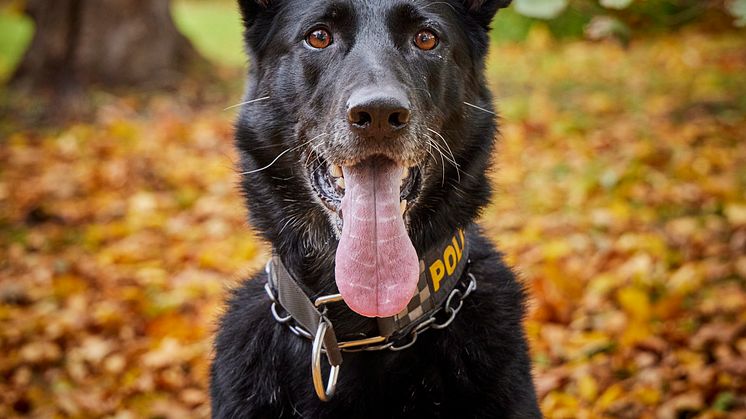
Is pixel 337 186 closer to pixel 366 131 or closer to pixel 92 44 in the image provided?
pixel 366 131

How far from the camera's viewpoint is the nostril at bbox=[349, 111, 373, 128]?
82.6 inches

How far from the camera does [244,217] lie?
8.54 ft

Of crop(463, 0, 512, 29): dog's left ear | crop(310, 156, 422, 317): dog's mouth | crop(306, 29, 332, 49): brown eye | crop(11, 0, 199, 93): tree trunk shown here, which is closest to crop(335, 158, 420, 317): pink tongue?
crop(310, 156, 422, 317): dog's mouth

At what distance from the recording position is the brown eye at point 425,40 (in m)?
2.39

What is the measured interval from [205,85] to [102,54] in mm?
1283

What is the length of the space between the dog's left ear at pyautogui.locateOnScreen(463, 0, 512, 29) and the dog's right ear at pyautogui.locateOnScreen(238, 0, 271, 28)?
72cm

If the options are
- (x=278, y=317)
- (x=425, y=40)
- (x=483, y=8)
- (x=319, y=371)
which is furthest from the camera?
(x=483, y=8)

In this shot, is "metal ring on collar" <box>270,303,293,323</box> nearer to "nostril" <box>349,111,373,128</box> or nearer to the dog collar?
the dog collar

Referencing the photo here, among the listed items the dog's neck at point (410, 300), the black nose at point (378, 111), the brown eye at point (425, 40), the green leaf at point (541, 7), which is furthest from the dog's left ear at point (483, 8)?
the dog's neck at point (410, 300)

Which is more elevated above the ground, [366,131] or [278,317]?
[366,131]

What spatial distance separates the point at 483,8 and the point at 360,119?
2.58 ft

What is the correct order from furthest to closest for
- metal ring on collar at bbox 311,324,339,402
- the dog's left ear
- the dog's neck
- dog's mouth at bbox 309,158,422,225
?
the dog's left ear, dog's mouth at bbox 309,158,422,225, the dog's neck, metal ring on collar at bbox 311,324,339,402

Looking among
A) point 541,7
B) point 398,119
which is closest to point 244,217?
point 398,119

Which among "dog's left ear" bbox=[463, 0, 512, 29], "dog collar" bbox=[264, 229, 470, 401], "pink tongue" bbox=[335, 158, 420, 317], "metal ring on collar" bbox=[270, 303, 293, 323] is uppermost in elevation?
"dog's left ear" bbox=[463, 0, 512, 29]
